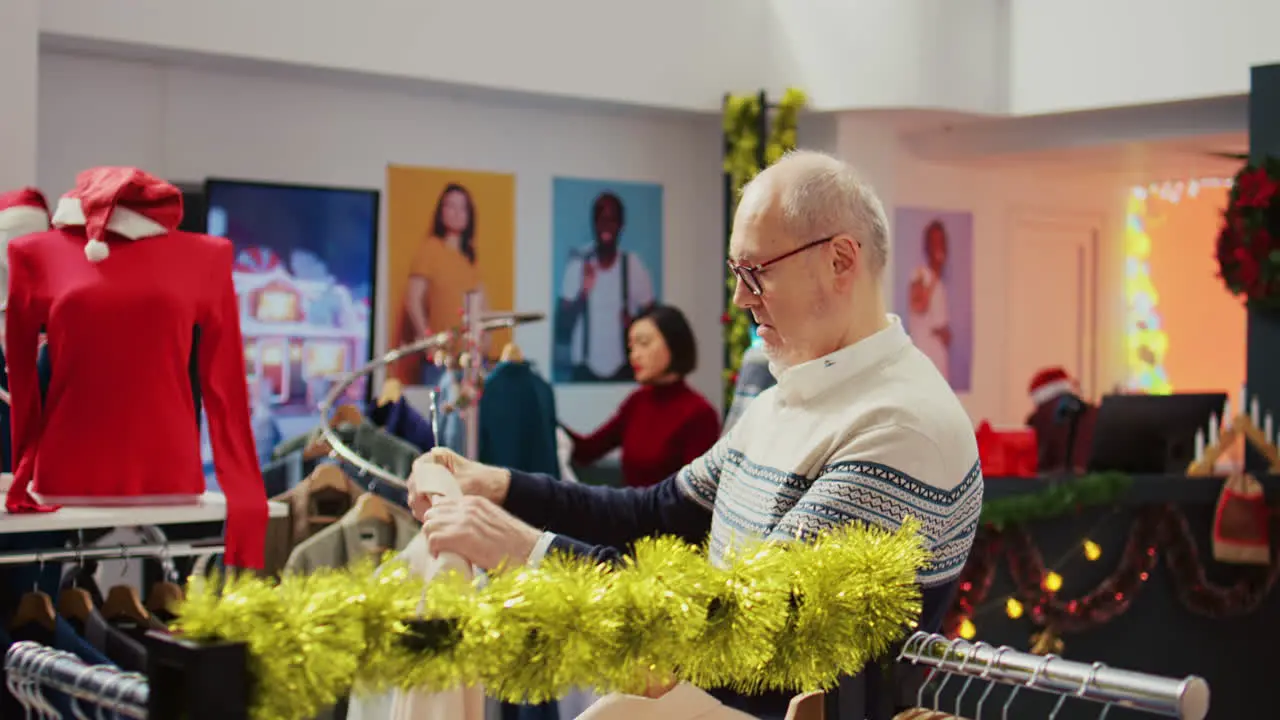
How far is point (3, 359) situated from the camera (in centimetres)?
346

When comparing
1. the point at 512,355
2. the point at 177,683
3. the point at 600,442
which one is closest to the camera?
the point at 177,683

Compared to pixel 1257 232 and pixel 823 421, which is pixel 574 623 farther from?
pixel 1257 232

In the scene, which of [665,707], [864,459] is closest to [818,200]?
[864,459]

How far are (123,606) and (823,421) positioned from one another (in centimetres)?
178

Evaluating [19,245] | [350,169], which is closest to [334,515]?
[19,245]

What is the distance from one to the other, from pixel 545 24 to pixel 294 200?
61.8 inches

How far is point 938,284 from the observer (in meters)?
9.91

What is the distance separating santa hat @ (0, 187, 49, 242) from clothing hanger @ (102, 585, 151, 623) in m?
0.76

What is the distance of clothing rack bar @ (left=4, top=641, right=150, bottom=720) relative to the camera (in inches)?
56.6

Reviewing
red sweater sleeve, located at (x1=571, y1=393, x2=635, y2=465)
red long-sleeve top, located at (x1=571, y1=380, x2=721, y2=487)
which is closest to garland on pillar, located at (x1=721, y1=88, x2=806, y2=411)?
red sweater sleeve, located at (x1=571, y1=393, x2=635, y2=465)

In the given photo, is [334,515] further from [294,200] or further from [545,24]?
[545,24]

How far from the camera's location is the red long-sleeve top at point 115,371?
3078mm

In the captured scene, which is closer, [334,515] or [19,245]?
[19,245]

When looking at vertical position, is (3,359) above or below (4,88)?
below
